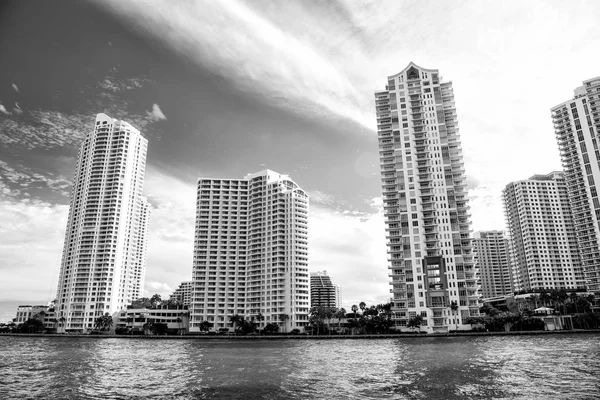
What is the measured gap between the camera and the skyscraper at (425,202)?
149m

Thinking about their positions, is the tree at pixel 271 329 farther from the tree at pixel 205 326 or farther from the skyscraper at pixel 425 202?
the skyscraper at pixel 425 202

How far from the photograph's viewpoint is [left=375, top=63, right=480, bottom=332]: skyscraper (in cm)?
14875

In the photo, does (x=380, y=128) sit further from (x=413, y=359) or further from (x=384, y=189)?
(x=413, y=359)

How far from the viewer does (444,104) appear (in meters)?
173

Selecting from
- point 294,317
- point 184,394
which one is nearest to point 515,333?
point 294,317

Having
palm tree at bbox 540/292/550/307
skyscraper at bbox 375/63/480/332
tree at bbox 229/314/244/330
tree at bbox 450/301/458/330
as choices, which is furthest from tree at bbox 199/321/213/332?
palm tree at bbox 540/292/550/307

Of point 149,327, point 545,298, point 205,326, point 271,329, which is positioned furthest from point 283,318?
point 545,298

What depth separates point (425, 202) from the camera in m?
160

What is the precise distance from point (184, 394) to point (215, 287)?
16278cm

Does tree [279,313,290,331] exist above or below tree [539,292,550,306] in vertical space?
below

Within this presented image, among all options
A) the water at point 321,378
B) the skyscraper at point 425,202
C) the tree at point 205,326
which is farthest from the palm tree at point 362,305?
the water at point 321,378

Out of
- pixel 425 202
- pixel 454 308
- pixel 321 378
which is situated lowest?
pixel 321 378

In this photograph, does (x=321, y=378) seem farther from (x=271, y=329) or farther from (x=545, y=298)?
(x=545, y=298)

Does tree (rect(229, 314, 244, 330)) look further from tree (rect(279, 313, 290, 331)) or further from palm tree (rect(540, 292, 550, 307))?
palm tree (rect(540, 292, 550, 307))
